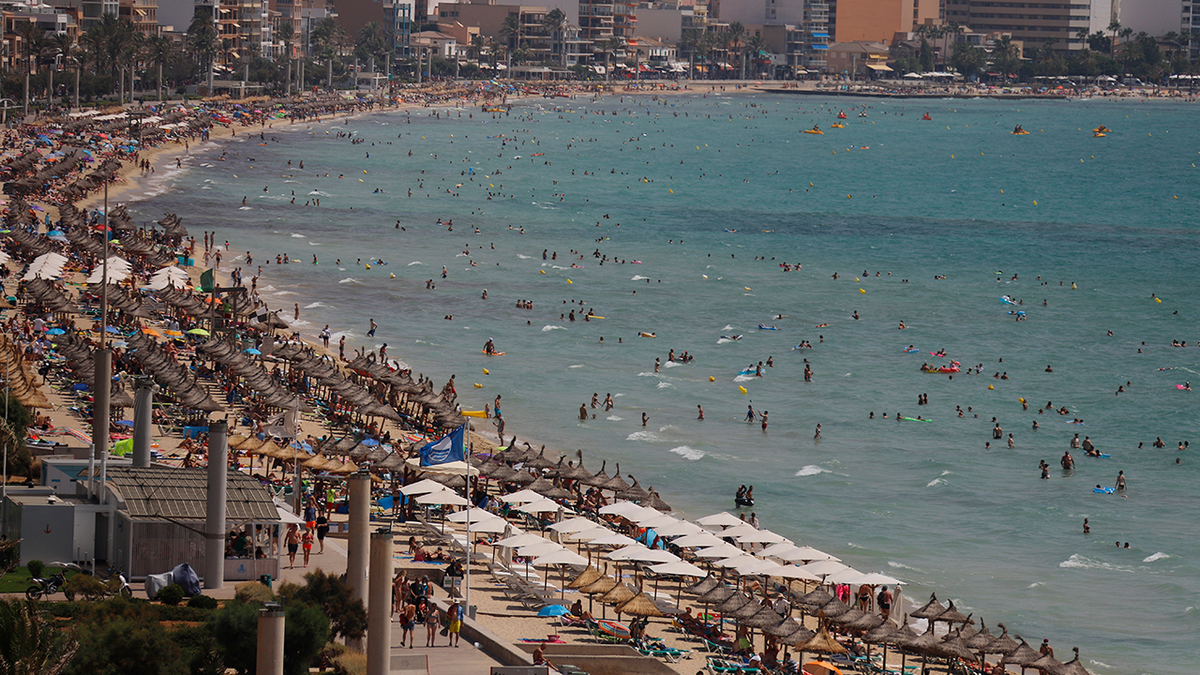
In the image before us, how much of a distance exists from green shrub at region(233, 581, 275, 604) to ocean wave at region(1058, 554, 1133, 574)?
2161 cm

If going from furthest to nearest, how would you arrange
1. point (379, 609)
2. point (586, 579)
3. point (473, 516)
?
point (473, 516) → point (586, 579) → point (379, 609)

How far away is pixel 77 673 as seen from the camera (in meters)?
19.5

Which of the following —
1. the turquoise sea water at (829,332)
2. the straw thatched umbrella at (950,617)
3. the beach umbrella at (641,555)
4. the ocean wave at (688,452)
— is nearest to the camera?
the straw thatched umbrella at (950,617)

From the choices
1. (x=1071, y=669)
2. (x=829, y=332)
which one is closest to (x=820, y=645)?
(x=1071, y=669)

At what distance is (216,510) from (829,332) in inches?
1802

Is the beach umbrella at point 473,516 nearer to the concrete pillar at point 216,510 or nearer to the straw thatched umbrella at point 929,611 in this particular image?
the concrete pillar at point 216,510

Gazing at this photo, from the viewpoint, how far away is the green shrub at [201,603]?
79.8 ft

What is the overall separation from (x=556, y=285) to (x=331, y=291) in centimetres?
1217

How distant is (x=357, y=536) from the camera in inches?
973

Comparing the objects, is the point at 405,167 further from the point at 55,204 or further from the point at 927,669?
the point at 927,669

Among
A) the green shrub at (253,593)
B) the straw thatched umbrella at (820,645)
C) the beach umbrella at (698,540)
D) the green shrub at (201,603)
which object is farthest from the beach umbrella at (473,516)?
the green shrub at (201,603)

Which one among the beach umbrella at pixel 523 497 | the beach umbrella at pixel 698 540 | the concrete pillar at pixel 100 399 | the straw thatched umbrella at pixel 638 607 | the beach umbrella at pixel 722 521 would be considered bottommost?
the straw thatched umbrella at pixel 638 607

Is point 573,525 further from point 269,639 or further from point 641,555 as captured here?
point 269,639

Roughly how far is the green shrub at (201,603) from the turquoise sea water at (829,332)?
17.4 meters
